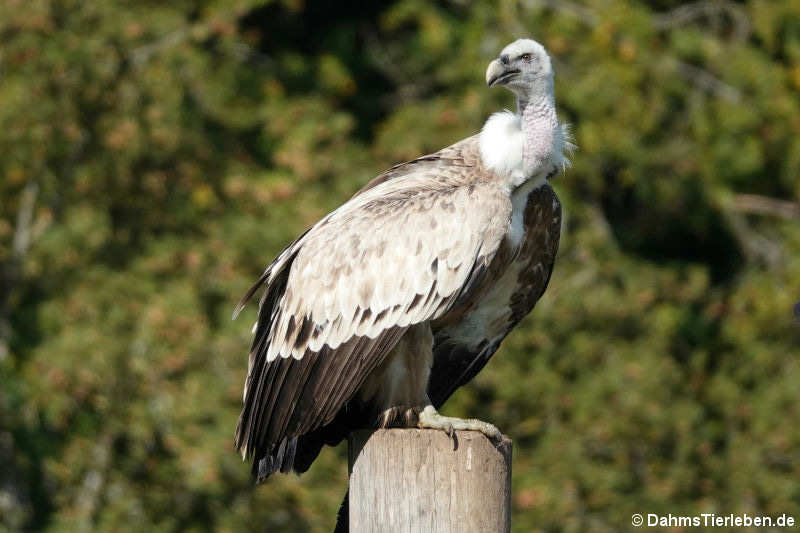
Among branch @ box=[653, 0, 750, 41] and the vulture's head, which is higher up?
branch @ box=[653, 0, 750, 41]

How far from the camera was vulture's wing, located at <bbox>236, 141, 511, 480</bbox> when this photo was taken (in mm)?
4242

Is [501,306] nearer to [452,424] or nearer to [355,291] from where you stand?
[355,291]

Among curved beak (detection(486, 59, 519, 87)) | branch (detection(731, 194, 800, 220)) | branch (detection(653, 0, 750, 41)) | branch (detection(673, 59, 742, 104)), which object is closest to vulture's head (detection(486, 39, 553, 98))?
curved beak (detection(486, 59, 519, 87))

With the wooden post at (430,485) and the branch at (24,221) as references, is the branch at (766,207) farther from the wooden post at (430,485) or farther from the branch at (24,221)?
the wooden post at (430,485)

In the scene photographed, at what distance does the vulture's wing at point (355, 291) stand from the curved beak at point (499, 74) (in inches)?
11.5

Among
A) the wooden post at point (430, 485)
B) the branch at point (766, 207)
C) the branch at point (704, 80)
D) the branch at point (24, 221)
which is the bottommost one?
the wooden post at point (430, 485)

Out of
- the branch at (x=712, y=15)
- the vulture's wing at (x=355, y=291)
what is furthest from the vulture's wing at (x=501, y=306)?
the branch at (x=712, y=15)

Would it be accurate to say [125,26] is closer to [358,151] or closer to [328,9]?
[358,151]

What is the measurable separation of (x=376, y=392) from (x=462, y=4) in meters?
5.26

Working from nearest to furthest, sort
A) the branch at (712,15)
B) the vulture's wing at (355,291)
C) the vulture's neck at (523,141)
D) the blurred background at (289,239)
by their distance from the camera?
the vulture's wing at (355,291)
the vulture's neck at (523,141)
the blurred background at (289,239)
the branch at (712,15)

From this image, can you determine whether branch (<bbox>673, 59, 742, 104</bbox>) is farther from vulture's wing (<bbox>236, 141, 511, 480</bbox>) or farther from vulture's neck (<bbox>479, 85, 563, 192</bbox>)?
vulture's wing (<bbox>236, 141, 511, 480</bbox>)

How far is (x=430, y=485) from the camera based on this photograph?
360cm

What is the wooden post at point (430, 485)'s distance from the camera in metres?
3.53

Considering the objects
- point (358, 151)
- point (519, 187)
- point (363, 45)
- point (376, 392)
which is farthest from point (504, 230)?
point (363, 45)
